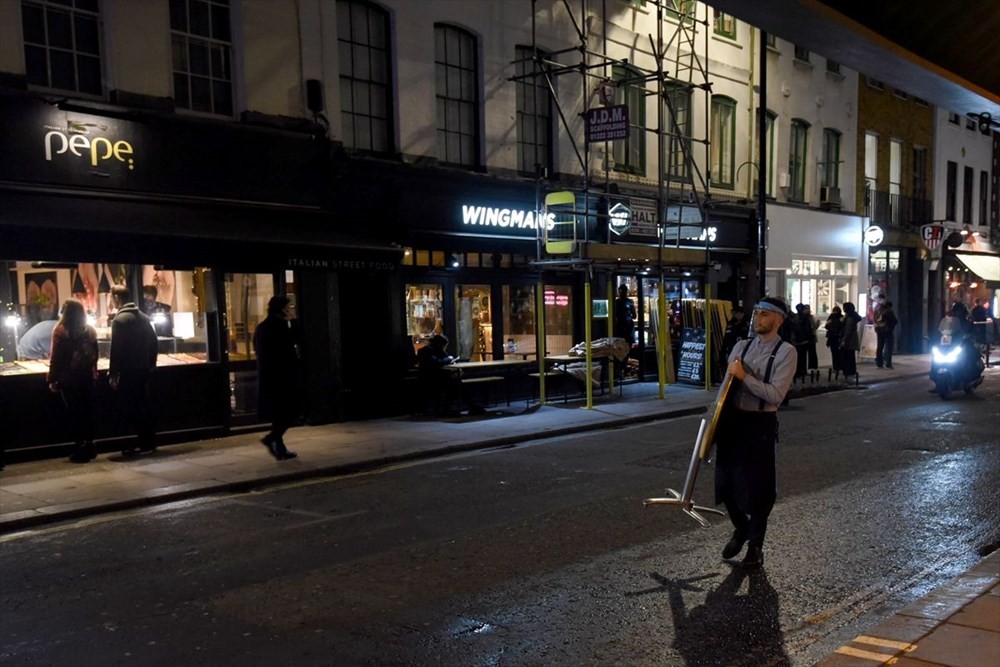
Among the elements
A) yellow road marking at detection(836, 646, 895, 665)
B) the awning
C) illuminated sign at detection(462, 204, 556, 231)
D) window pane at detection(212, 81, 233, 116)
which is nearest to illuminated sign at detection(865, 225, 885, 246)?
the awning

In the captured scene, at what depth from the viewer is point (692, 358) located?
1794cm

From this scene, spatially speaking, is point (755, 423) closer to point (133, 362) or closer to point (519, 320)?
point (133, 362)

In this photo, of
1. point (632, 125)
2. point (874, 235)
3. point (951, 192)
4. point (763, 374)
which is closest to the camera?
point (763, 374)

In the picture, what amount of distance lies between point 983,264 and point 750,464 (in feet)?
100

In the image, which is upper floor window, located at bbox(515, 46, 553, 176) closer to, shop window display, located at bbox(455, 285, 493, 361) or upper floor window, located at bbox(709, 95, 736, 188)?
shop window display, located at bbox(455, 285, 493, 361)

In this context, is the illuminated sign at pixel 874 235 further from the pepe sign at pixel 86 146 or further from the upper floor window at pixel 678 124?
the pepe sign at pixel 86 146

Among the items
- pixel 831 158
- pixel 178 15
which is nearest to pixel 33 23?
pixel 178 15

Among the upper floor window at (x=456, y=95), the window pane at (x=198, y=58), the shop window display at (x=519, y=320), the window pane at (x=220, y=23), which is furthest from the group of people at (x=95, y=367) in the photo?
the shop window display at (x=519, y=320)

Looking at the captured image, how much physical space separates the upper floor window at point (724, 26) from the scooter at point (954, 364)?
9.18m

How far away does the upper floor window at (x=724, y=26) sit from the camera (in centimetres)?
2062

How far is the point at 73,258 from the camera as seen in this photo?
10.1 meters

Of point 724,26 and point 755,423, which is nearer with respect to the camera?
point 755,423

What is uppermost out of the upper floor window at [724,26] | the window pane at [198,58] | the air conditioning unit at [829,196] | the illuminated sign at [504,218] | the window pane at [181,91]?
the upper floor window at [724,26]

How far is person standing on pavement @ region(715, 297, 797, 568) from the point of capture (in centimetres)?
570
